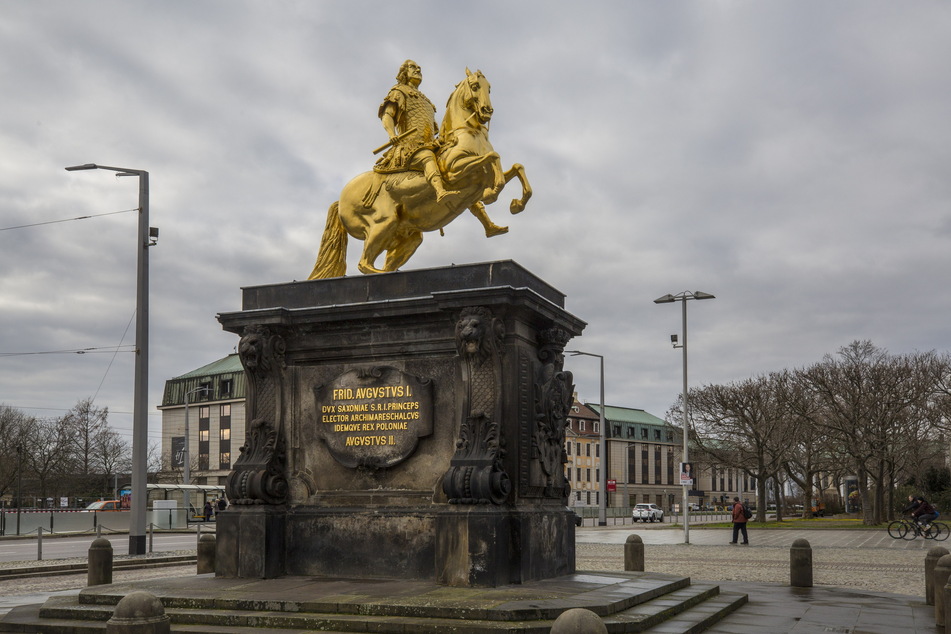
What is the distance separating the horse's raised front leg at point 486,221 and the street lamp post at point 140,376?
1356 centimetres

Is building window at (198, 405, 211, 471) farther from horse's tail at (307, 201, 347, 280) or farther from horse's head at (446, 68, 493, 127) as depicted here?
horse's head at (446, 68, 493, 127)

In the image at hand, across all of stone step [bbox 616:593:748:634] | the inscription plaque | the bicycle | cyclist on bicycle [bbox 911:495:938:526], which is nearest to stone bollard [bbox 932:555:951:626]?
stone step [bbox 616:593:748:634]

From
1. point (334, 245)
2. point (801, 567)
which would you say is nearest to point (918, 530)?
point (801, 567)

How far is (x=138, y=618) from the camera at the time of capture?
7379 millimetres

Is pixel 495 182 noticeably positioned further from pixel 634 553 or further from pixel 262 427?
pixel 634 553

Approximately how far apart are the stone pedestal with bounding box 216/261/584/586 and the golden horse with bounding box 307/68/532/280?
52.9 inches

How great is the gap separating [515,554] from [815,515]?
66359 millimetres

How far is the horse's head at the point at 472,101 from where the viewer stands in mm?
13773

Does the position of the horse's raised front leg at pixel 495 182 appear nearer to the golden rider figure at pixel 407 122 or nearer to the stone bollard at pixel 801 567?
the golden rider figure at pixel 407 122

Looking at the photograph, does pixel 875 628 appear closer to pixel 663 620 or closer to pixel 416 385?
pixel 663 620

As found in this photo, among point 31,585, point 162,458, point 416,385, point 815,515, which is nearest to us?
point 416,385

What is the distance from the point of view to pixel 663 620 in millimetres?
10562

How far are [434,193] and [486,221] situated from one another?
0.86 meters

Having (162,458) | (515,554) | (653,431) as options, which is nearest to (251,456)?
(515,554)
